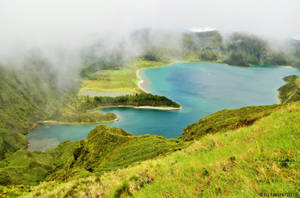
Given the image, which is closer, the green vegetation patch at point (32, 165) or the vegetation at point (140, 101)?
the green vegetation patch at point (32, 165)

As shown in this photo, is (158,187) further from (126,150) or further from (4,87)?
(4,87)

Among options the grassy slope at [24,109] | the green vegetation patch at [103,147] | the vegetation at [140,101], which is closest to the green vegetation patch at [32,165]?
the green vegetation patch at [103,147]

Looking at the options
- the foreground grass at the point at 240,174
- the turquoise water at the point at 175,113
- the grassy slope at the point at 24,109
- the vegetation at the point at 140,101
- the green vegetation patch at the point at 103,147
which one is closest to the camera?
the foreground grass at the point at 240,174

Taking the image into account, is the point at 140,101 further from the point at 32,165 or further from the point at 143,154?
the point at 143,154


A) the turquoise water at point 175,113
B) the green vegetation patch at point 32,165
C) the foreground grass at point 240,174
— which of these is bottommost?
the green vegetation patch at point 32,165

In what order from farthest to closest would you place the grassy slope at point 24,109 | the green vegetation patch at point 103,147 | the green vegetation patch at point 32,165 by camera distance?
1. the grassy slope at point 24,109
2. the green vegetation patch at point 32,165
3. the green vegetation patch at point 103,147

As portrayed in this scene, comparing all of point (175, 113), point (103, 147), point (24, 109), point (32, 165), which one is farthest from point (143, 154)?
point (24, 109)

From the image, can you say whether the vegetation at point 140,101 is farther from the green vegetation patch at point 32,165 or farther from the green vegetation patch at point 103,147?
the green vegetation patch at point 103,147

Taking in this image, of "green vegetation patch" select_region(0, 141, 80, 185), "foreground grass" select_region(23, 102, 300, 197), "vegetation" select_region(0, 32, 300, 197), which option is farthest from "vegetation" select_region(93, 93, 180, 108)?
"foreground grass" select_region(23, 102, 300, 197)

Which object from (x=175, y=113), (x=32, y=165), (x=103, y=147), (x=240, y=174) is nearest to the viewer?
(x=240, y=174)

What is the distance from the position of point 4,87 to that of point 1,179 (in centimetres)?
14538

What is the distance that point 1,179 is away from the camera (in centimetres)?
6669

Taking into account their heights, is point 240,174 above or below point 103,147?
above

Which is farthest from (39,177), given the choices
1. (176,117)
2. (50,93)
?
(50,93)
